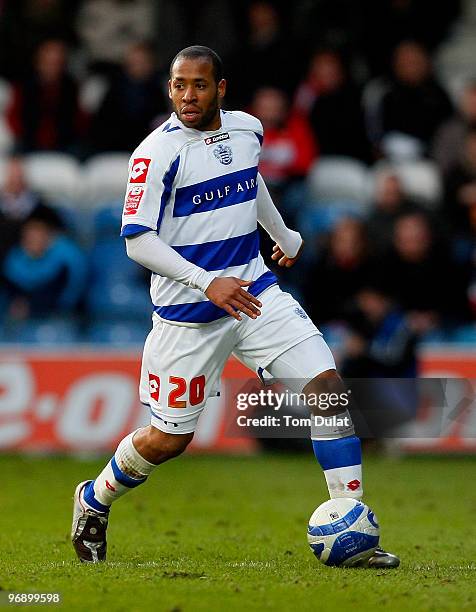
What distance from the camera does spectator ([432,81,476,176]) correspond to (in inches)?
619

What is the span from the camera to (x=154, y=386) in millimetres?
6949

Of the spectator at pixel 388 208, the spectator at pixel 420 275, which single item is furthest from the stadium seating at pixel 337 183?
the spectator at pixel 420 275

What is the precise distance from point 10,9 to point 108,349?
5.57 meters

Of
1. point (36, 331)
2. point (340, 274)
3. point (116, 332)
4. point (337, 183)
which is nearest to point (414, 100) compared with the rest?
point (337, 183)

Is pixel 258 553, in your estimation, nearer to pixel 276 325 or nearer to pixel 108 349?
pixel 276 325

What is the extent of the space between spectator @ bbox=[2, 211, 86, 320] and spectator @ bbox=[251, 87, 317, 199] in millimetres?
2330

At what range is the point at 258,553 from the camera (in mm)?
7469

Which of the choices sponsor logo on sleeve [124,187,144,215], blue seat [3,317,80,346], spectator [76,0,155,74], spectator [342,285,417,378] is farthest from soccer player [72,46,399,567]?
spectator [76,0,155,74]

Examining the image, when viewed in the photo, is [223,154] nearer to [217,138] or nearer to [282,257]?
[217,138]

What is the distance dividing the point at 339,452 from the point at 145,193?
5.35 feet

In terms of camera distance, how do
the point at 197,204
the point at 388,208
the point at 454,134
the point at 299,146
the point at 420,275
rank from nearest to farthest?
the point at 197,204 < the point at 420,275 < the point at 388,208 < the point at 299,146 < the point at 454,134

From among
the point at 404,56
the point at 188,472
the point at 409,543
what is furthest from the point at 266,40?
the point at 409,543

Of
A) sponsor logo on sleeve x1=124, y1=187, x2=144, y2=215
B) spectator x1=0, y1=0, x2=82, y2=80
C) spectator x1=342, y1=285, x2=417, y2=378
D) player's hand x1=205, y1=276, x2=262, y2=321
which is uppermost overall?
spectator x1=0, y1=0, x2=82, y2=80

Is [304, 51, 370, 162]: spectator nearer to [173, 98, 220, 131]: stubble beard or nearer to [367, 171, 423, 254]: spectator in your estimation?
[367, 171, 423, 254]: spectator
